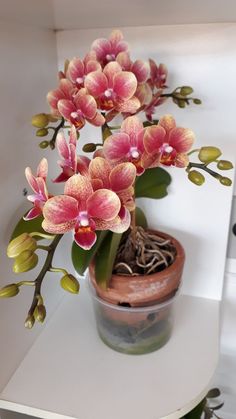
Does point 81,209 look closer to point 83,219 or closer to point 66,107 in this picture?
point 83,219

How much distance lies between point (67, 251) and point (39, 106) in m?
0.33

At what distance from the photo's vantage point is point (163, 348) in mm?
740

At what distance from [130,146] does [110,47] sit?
0.19m

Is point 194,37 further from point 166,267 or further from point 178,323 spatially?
point 178,323

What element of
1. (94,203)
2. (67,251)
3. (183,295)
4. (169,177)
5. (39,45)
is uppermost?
(39,45)

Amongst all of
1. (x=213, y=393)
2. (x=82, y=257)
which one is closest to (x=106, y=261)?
(x=82, y=257)

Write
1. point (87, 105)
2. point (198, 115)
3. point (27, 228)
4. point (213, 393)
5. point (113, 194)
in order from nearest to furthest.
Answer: point (113, 194)
point (87, 105)
point (27, 228)
point (198, 115)
point (213, 393)

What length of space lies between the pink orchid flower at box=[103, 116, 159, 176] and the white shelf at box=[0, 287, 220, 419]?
1.28 feet

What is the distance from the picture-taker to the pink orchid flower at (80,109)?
0.51 meters

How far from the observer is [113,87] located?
1.70ft

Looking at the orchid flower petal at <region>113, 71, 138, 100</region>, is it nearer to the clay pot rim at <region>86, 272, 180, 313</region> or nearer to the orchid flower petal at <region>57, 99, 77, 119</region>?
the orchid flower petal at <region>57, 99, 77, 119</region>

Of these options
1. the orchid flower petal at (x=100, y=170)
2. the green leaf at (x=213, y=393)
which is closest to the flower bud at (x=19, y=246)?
the orchid flower petal at (x=100, y=170)

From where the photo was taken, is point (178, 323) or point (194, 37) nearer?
point (194, 37)

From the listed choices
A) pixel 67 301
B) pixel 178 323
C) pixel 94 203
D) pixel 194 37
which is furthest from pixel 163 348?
pixel 194 37
